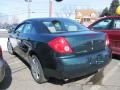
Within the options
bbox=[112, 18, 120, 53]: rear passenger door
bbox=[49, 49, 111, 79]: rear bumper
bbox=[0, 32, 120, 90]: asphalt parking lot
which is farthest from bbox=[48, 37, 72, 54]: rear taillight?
bbox=[112, 18, 120, 53]: rear passenger door

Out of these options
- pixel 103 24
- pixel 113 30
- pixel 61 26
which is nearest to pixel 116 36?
pixel 113 30

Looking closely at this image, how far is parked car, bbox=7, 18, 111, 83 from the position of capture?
18.9ft

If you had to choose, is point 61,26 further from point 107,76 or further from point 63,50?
point 107,76

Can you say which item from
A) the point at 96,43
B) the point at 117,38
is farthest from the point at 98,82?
the point at 117,38

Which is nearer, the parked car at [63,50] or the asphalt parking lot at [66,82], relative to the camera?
the parked car at [63,50]

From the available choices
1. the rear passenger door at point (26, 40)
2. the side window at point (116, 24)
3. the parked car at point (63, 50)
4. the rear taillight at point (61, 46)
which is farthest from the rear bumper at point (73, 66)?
the side window at point (116, 24)

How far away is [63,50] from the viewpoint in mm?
5770

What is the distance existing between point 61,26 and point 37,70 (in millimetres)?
1266

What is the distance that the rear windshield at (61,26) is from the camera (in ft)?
21.9

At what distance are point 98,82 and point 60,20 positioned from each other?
1.89m

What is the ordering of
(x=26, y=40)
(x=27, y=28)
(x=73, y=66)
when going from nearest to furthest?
(x=73, y=66), (x=26, y=40), (x=27, y=28)

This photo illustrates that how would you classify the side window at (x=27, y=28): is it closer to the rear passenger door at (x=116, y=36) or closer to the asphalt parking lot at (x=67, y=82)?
the asphalt parking lot at (x=67, y=82)

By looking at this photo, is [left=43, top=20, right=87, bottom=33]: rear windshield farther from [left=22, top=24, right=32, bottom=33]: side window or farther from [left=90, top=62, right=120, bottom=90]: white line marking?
[left=90, top=62, right=120, bottom=90]: white line marking

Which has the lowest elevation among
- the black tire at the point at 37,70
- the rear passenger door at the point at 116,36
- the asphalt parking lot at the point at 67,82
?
the asphalt parking lot at the point at 67,82
